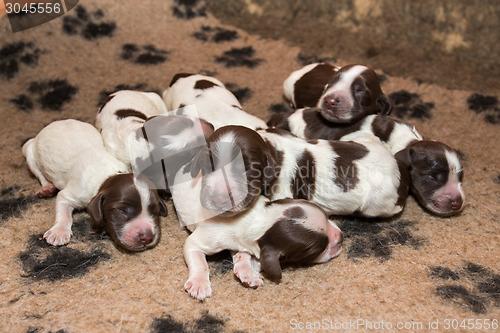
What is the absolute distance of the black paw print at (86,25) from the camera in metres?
5.42

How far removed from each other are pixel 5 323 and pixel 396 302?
214 cm

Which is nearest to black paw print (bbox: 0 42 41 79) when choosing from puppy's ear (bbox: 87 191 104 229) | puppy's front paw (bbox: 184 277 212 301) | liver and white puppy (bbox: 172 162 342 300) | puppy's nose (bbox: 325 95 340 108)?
puppy's ear (bbox: 87 191 104 229)

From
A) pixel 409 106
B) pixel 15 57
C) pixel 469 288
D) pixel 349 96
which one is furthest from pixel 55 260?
pixel 409 106

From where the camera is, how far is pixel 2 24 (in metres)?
5.05

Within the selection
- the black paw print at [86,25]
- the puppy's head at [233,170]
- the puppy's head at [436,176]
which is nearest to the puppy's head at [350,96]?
the puppy's head at [436,176]

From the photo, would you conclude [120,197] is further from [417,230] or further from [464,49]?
[464,49]

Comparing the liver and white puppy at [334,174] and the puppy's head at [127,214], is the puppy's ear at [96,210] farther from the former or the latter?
the liver and white puppy at [334,174]

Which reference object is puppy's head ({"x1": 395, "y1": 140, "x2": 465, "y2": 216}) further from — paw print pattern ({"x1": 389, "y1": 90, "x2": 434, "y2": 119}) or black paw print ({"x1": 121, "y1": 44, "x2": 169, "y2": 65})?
black paw print ({"x1": 121, "y1": 44, "x2": 169, "y2": 65})

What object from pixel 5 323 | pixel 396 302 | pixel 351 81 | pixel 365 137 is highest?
pixel 351 81

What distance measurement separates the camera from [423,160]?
354 centimetres

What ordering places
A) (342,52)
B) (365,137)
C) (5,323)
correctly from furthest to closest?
(342,52), (365,137), (5,323)

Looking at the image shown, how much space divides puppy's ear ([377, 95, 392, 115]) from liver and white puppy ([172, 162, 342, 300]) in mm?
1333

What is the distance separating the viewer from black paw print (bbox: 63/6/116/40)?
17.8 feet

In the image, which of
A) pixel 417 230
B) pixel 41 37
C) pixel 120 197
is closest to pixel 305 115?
pixel 417 230
